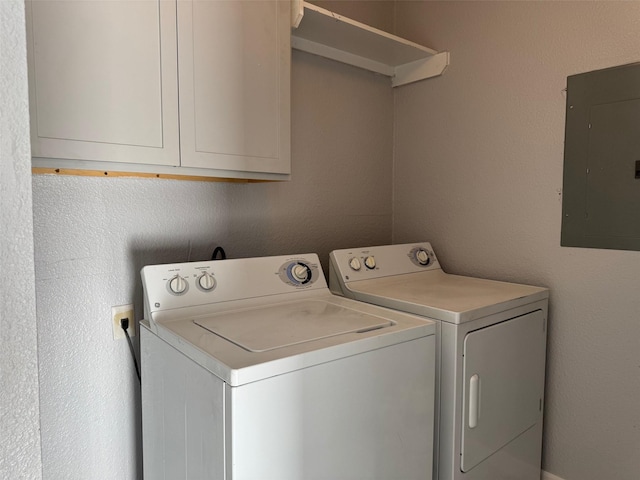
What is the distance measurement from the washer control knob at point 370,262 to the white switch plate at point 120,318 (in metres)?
0.92

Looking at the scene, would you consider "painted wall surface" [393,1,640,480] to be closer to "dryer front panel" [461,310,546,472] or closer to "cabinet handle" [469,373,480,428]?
"dryer front panel" [461,310,546,472]

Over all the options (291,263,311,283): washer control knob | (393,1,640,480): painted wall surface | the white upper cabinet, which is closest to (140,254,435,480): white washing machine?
(291,263,311,283): washer control knob

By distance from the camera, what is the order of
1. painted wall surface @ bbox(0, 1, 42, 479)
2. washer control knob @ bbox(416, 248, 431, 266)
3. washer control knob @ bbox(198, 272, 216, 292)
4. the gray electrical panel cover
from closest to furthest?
painted wall surface @ bbox(0, 1, 42, 479) < washer control knob @ bbox(198, 272, 216, 292) < the gray electrical panel cover < washer control knob @ bbox(416, 248, 431, 266)

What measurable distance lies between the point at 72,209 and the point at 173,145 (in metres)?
0.42

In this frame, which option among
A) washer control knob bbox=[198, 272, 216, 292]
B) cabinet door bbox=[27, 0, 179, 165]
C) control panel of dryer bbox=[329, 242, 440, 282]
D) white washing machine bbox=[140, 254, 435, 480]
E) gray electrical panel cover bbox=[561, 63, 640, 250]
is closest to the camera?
white washing machine bbox=[140, 254, 435, 480]

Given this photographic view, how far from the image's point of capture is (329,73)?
6.95 ft

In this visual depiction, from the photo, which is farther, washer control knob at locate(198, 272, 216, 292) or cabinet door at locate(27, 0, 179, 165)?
washer control knob at locate(198, 272, 216, 292)

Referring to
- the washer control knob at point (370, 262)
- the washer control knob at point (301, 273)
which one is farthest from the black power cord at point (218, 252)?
the washer control knob at point (370, 262)

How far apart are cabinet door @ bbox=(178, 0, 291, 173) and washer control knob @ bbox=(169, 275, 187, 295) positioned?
36cm

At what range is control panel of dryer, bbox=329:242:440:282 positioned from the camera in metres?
1.82

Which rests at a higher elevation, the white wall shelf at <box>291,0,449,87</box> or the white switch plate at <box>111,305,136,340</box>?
the white wall shelf at <box>291,0,449,87</box>

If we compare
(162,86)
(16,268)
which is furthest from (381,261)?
(16,268)

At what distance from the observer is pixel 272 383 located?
1.00 metres

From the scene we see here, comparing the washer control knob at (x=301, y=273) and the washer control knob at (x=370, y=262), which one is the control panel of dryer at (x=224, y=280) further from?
the washer control knob at (x=370, y=262)
